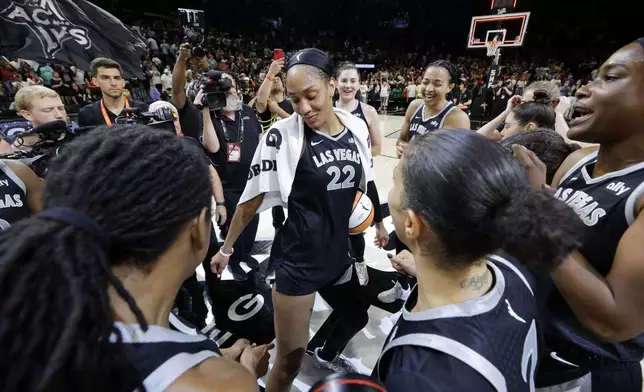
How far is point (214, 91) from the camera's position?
2791 mm

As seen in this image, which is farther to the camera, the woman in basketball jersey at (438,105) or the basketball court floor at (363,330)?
the woman in basketball jersey at (438,105)

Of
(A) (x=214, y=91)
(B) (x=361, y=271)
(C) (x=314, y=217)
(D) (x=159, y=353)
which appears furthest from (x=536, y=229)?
(A) (x=214, y=91)

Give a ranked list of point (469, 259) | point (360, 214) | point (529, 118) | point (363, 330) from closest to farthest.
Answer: point (469, 259) < point (360, 214) < point (529, 118) < point (363, 330)

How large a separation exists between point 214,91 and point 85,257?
2380 millimetres

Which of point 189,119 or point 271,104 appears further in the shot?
point 271,104

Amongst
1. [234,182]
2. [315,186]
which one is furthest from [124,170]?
[234,182]

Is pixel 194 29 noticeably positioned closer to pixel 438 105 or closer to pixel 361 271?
pixel 438 105

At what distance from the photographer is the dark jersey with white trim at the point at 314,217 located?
1.73 m

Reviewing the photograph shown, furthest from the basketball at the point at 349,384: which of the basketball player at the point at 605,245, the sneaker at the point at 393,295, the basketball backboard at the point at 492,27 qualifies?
the basketball backboard at the point at 492,27

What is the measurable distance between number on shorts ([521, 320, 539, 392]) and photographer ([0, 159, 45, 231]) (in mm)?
1937

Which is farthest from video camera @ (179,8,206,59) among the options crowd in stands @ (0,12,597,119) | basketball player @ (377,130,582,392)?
basketball player @ (377,130,582,392)

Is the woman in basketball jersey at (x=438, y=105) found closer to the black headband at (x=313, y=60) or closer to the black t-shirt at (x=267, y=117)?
the black headband at (x=313, y=60)

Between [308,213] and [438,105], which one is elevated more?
[438,105]

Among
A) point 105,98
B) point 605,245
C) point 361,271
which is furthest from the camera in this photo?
point 361,271
